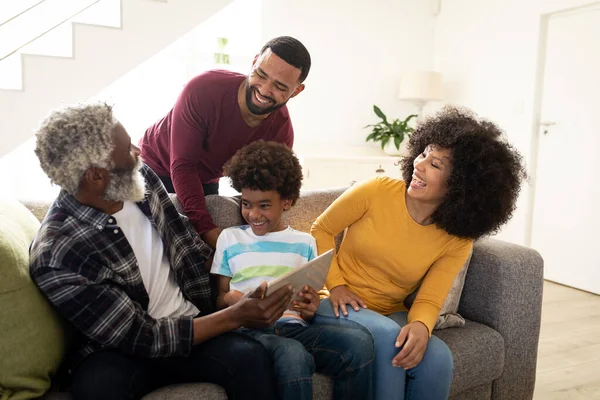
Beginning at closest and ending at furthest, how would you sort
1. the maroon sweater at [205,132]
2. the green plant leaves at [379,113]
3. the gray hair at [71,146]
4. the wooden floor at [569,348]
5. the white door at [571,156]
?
1. the gray hair at [71,146]
2. the maroon sweater at [205,132]
3. the wooden floor at [569,348]
4. the white door at [571,156]
5. the green plant leaves at [379,113]

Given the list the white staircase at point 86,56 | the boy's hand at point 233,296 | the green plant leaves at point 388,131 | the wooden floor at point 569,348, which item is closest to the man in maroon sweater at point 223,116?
the boy's hand at point 233,296

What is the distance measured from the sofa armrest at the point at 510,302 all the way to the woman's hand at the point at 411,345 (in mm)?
418

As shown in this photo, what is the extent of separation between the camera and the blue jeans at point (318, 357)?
131cm

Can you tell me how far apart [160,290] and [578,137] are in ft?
10.9

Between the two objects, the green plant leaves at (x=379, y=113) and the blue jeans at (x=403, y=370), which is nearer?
the blue jeans at (x=403, y=370)

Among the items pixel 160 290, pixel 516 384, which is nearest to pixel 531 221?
pixel 516 384

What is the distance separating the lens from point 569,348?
2.61m

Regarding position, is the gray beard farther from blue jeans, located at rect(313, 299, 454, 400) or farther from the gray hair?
blue jeans, located at rect(313, 299, 454, 400)

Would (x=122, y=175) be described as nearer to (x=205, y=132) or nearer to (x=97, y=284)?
(x=97, y=284)

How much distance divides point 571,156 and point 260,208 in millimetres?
3012

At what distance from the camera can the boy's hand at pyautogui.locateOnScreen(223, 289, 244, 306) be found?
1473mm

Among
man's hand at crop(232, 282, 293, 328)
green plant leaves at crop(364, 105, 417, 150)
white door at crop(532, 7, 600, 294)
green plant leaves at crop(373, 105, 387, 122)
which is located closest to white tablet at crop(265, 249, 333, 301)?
man's hand at crop(232, 282, 293, 328)

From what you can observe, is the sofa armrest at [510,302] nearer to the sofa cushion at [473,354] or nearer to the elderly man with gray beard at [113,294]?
the sofa cushion at [473,354]

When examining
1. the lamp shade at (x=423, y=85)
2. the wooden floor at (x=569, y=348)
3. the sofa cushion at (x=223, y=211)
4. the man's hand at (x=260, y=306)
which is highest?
the lamp shade at (x=423, y=85)
